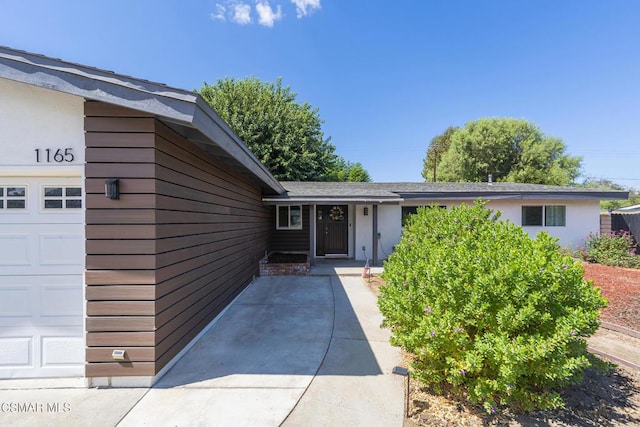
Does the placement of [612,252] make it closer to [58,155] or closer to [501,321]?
[501,321]

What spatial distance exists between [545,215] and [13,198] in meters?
14.1

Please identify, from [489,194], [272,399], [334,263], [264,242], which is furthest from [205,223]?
[489,194]

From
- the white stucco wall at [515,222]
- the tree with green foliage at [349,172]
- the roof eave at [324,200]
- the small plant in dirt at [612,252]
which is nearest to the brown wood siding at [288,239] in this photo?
the roof eave at [324,200]

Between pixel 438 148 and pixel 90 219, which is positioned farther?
pixel 438 148

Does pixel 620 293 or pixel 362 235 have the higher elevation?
pixel 362 235

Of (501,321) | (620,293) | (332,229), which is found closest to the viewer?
(501,321)

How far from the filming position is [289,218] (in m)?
10.2

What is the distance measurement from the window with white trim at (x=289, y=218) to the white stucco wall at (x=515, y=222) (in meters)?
2.23

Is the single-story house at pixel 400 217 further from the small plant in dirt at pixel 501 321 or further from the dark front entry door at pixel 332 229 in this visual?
the small plant in dirt at pixel 501 321

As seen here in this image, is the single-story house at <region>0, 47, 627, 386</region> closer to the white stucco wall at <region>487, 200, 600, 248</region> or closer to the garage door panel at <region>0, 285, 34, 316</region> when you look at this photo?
the garage door panel at <region>0, 285, 34, 316</region>

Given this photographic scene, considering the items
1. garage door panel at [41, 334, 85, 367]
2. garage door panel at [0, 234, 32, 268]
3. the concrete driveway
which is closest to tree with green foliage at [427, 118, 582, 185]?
the concrete driveway

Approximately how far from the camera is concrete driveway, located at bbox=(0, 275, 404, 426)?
2.24 metres

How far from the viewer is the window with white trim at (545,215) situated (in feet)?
34.1

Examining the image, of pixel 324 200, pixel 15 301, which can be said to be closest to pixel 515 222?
pixel 324 200
